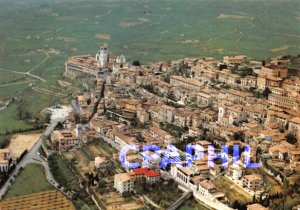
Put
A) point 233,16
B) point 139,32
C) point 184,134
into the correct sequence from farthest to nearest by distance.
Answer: point 139,32 < point 233,16 < point 184,134

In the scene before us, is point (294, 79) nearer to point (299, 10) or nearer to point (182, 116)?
point (182, 116)

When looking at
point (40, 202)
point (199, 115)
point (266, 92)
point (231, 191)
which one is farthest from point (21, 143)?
point (266, 92)

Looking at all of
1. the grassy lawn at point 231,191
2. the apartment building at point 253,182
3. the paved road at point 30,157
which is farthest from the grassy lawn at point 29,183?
the apartment building at point 253,182

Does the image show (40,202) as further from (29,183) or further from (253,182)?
(253,182)

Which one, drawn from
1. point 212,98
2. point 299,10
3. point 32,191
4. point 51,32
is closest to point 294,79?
point 212,98

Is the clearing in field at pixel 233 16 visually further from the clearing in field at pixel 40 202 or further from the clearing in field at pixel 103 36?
the clearing in field at pixel 40 202
